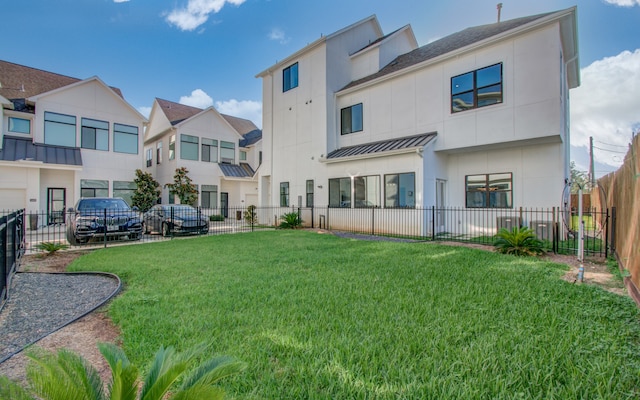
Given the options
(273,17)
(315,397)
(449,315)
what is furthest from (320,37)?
(315,397)

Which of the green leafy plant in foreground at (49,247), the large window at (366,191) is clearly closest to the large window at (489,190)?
the large window at (366,191)

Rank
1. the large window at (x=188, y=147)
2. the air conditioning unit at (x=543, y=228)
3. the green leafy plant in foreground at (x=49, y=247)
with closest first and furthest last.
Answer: the green leafy plant in foreground at (x=49, y=247)
the air conditioning unit at (x=543, y=228)
the large window at (x=188, y=147)

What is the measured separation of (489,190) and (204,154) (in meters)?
19.9

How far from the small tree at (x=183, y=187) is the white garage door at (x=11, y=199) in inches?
295

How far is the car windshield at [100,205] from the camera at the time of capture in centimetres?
1217

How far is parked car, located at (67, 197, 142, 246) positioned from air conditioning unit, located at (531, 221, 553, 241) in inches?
631

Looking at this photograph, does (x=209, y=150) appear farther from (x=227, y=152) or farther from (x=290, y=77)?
(x=290, y=77)

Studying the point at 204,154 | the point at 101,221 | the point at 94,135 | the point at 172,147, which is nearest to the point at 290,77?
the point at 204,154

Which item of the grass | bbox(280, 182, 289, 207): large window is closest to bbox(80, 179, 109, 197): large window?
bbox(280, 182, 289, 207): large window

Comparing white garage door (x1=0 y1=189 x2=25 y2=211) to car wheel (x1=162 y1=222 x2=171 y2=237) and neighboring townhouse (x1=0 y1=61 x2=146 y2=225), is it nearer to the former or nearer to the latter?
neighboring townhouse (x1=0 y1=61 x2=146 y2=225)

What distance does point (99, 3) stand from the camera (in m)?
16.3

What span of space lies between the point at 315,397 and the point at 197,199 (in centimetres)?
2198

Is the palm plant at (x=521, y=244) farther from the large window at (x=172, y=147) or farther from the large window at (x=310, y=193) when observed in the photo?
the large window at (x=172, y=147)

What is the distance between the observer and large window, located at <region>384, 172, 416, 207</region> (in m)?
12.8
